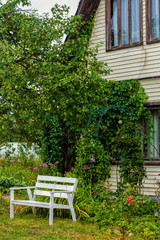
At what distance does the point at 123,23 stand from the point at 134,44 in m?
0.85

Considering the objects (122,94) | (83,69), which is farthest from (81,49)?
(122,94)

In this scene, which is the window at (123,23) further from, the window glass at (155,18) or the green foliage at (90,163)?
the green foliage at (90,163)

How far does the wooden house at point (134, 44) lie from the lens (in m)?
10.0

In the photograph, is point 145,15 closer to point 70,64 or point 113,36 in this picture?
point 113,36

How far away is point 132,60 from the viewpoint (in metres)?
10.6

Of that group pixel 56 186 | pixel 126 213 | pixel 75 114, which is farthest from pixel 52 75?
pixel 126 213

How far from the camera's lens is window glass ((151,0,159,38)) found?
10.2 meters

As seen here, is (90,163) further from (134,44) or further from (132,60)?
(134,44)

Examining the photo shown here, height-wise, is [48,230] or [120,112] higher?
[120,112]

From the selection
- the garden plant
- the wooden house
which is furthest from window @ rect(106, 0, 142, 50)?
the garden plant

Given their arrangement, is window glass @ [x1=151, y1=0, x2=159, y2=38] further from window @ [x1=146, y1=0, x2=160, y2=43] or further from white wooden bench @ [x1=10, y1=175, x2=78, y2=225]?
white wooden bench @ [x1=10, y1=175, x2=78, y2=225]

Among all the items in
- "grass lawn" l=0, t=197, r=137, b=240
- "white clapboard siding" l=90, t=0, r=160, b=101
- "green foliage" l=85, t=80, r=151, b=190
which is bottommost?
"grass lawn" l=0, t=197, r=137, b=240

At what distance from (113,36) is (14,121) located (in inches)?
169

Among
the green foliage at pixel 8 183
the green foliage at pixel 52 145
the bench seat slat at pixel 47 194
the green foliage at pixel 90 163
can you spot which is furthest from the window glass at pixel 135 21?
the bench seat slat at pixel 47 194
